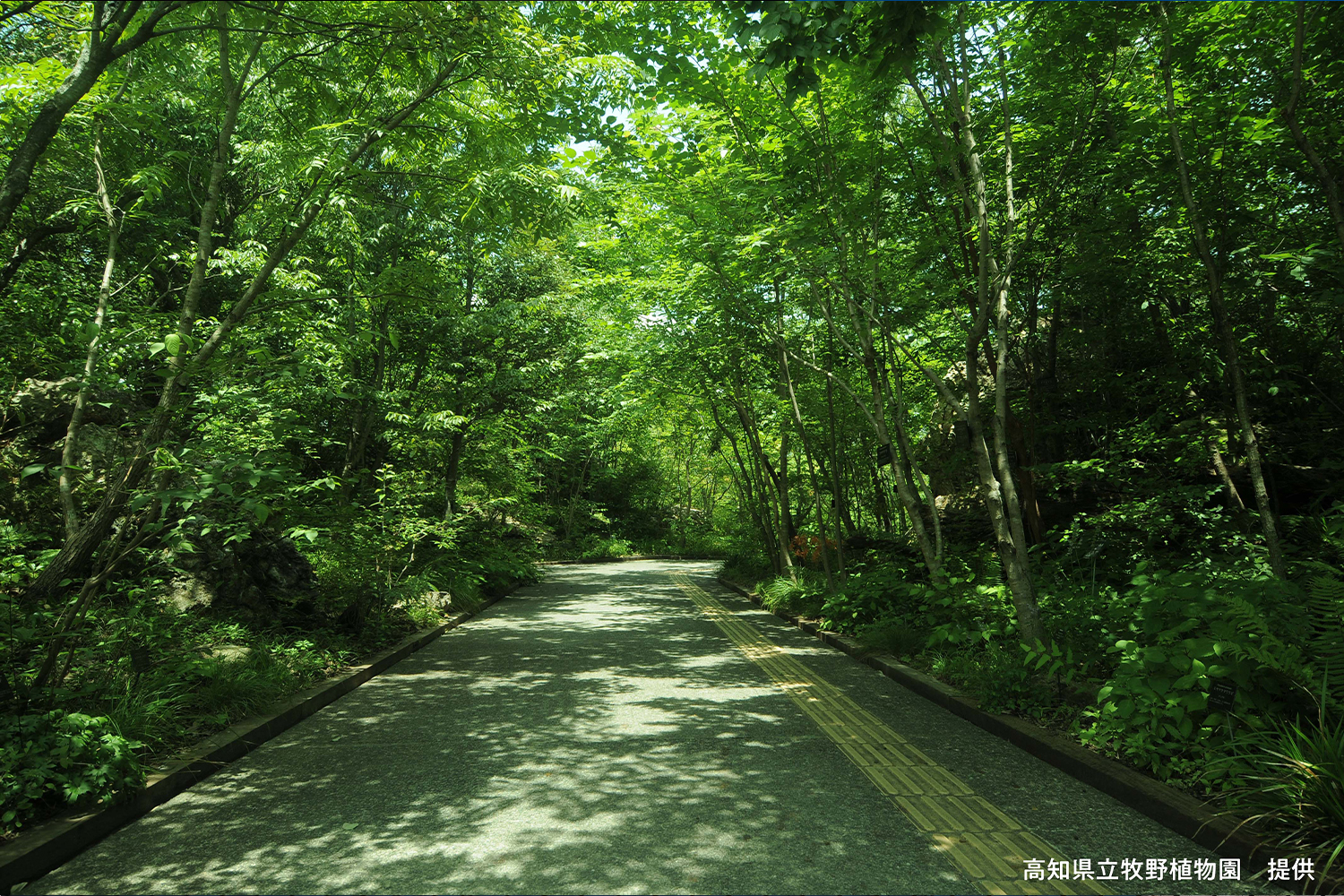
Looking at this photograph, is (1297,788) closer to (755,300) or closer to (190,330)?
(190,330)

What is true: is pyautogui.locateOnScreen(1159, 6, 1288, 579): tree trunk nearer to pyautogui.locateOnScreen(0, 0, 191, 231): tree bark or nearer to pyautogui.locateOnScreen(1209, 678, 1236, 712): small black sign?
pyautogui.locateOnScreen(1209, 678, 1236, 712): small black sign

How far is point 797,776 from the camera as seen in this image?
180 inches

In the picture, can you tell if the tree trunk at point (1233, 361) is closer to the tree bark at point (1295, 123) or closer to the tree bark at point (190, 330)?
the tree bark at point (1295, 123)

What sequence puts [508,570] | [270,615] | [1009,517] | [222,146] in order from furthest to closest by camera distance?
[508,570] < [270,615] < [1009,517] < [222,146]

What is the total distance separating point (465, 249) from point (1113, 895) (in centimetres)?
1380

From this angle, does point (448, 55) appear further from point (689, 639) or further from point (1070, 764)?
point (689, 639)

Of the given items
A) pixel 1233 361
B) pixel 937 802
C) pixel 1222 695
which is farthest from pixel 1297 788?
pixel 1233 361

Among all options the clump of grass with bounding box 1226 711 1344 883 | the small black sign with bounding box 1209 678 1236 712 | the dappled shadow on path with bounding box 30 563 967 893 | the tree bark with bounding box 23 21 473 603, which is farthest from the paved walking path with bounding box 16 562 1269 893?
the tree bark with bounding box 23 21 473 603

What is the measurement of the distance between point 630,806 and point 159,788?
9.14ft

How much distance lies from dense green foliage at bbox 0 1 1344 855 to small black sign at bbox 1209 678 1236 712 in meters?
0.09

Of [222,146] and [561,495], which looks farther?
[561,495]

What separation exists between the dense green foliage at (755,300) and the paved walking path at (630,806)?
0.63m

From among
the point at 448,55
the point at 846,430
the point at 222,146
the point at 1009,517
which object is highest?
the point at 448,55

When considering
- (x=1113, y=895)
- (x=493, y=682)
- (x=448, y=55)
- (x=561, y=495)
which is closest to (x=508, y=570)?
(x=493, y=682)
